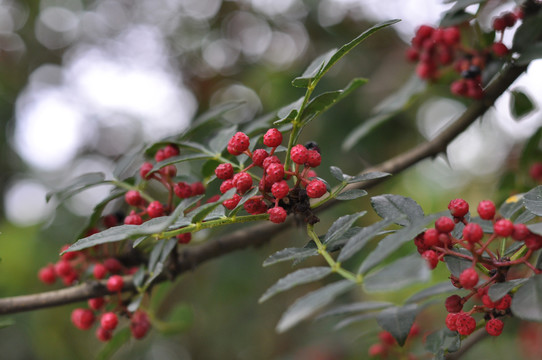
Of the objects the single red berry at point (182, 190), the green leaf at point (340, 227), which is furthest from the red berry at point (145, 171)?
the green leaf at point (340, 227)

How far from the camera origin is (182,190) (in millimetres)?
1105

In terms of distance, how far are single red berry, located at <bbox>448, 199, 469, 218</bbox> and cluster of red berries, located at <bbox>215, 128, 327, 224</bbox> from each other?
0.73 feet

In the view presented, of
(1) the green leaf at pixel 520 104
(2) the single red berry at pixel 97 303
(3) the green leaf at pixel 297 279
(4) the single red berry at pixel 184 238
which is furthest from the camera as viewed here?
(1) the green leaf at pixel 520 104

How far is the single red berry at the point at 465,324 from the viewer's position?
2.82 feet

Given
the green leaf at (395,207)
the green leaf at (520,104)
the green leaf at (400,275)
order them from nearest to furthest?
the green leaf at (400,275) < the green leaf at (395,207) < the green leaf at (520,104)

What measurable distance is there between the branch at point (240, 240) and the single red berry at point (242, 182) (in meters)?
0.44

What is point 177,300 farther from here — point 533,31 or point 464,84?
point 533,31

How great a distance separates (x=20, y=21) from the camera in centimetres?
339

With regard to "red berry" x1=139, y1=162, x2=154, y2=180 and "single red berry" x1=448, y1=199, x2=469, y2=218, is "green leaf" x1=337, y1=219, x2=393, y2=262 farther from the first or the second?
"red berry" x1=139, y1=162, x2=154, y2=180

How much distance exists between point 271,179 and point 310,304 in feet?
0.99

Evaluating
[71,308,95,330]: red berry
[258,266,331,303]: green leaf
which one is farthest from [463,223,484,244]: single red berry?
[71,308,95,330]: red berry

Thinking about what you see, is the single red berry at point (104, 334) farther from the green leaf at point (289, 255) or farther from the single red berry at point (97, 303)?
the green leaf at point (289, 255)

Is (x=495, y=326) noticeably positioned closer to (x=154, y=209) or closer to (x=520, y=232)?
(x=520, y=232)

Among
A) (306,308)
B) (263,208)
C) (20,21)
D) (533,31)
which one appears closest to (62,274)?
(263,208)
